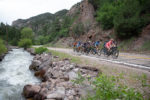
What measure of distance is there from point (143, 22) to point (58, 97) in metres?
17.8

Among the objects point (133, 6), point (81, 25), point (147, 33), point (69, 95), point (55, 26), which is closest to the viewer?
point (69, 95)

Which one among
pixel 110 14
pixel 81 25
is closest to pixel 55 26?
pixel 81 25

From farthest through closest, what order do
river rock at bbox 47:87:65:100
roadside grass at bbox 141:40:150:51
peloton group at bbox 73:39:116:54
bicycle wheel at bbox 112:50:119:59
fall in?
roadside grass at bbox 141:40:150:51 < peloton group at bbox 73:39:116:54 < bicycle wheel at bbox 112:50:119:59 < river rock at bbox 47:87:65:100

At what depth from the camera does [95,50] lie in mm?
14148

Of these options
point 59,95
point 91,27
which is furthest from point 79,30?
point 59,95

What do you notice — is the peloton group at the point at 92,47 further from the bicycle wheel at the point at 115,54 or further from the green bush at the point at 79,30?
the green bush at the point at 79,30

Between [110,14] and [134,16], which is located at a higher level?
[110,14]

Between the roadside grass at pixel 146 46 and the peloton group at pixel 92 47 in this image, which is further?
the roadside grass at pixel 146 46

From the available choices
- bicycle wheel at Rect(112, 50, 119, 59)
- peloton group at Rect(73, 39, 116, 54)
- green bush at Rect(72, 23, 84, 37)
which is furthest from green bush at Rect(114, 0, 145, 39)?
green bush at Rect(72, 23, 84, 37)

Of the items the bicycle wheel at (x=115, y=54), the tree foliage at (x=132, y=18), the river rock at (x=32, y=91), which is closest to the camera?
the river rock at (x=32, y=91)

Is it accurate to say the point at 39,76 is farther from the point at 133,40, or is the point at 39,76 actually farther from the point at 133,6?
the point at 133,6

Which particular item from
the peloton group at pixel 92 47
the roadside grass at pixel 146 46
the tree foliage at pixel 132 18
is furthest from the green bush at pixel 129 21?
the peloton group at pixel 92 47

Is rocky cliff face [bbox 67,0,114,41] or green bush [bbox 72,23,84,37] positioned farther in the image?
green bush [bbox 72,23,84,37]

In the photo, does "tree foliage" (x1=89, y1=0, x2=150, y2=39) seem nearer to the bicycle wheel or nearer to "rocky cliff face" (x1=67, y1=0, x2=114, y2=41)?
"rocky cliff face" (x1=67, y1=0, x2=114, y2=41)
